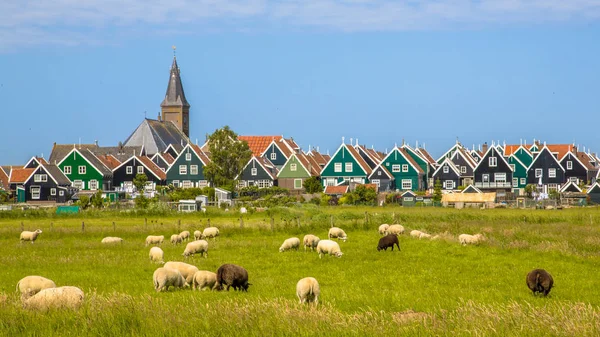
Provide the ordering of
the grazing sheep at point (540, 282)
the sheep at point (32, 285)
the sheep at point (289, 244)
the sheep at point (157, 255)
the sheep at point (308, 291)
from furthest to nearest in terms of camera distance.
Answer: the sheep at point (289, 244) < the sheep at point (157, 255) < the grazing sheep at point (540, 282) < the sheep at point (32, 285) < the sheep at point (308, 291)

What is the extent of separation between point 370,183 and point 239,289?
77.9 metres

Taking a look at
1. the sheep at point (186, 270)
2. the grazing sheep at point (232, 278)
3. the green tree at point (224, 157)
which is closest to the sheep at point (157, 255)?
the sheep at point (186, 270)

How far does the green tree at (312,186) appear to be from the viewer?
3836 inches

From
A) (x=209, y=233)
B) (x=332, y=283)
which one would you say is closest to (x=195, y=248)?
(x=332, y=283)

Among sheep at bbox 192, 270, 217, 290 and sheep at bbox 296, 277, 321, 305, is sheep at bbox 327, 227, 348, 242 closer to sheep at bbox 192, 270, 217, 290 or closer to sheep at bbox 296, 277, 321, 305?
sheep at bbox 192, 270, 217, 290

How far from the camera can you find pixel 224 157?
98625mm

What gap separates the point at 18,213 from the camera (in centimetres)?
6112

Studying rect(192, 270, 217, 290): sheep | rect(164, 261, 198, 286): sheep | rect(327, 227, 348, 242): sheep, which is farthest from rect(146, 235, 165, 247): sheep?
rect(192, 270, 217, 290): sheep

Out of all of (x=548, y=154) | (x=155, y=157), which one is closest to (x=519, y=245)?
(x=548, y=154)

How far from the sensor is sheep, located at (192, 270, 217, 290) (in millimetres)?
22906

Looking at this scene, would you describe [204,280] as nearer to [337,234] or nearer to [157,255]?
[157,255]

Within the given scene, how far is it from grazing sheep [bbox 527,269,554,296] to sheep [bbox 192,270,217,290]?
790cm

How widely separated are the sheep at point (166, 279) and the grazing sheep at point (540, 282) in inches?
345

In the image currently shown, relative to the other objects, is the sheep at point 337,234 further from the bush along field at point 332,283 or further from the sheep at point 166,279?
the sheep at point 166,279
